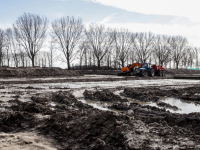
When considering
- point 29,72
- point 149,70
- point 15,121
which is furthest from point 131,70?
point 15,121

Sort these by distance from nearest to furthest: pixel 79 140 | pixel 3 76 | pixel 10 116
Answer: pixel 79 140 → pixel 10 116 → pixel 3 76

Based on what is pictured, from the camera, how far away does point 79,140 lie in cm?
395

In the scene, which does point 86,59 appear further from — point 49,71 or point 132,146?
point 132,146

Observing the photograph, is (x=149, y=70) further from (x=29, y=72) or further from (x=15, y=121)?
(x=15, y=121)

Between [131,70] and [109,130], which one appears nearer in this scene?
[109,130]

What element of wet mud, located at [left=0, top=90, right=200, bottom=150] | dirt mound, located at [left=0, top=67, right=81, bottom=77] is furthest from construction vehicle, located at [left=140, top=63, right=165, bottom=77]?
wet mud, located at [left=0, top=90, right=200, bottom=150]

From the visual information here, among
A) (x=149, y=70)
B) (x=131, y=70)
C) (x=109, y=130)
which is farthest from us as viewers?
(x=131, y=70)

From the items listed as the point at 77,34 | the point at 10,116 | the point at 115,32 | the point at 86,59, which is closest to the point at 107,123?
the point at 10,116

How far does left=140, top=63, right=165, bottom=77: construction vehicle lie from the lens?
87.5ft

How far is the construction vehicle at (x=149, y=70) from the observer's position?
26.7m

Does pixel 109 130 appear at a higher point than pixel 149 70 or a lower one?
lower

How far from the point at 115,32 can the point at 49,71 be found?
29339mm

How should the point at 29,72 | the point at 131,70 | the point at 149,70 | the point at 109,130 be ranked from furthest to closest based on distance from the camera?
1. the point at 29,72
2. the point at 131,70
3. the point at 149,70
4. the point at 109,130

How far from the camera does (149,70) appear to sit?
27.6 meters
